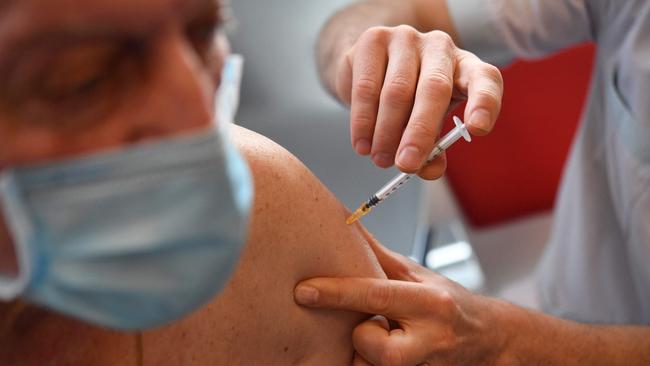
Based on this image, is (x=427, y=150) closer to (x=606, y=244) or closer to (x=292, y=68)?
(x=606, y=244)

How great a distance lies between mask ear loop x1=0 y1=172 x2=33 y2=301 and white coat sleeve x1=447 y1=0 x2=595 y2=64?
0.95m

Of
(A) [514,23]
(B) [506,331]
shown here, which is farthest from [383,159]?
(A) [514,23]

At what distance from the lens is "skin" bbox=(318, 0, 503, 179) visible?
36.8 inches

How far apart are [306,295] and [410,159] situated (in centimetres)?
19

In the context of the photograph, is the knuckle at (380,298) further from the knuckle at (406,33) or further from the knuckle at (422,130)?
the knuckle at (406,33)

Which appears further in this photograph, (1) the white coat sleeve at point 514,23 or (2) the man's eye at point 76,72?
(1) the white coat sleeve at point 514,23

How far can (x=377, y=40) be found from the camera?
107cm

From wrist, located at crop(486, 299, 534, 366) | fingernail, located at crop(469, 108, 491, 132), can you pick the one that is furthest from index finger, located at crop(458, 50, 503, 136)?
wrist, located at crop(486, 299, 534, 366)

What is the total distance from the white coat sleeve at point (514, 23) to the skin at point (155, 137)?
0.50 meters

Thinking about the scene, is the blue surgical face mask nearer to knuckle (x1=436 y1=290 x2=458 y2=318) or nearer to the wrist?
knuckle (x1=436 y1=290 x2=458 y2=318)

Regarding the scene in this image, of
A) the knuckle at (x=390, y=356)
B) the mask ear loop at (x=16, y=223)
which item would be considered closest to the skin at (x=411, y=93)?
the knuckle at (x=390, y=356)

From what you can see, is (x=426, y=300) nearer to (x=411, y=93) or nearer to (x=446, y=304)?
(x=446, y=304)

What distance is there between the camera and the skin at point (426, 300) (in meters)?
0.97

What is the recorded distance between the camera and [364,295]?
38.5 inches
